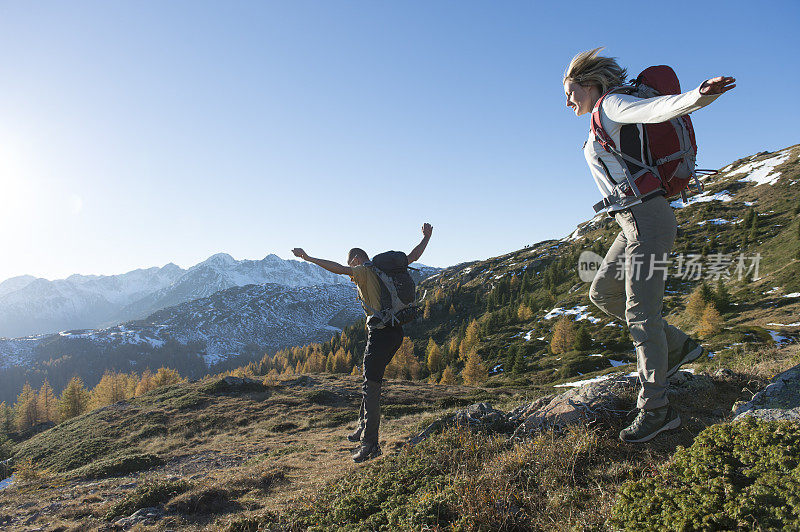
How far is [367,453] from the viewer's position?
→ 6.48 m

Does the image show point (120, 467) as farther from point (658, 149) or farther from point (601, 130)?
point (658, 149)

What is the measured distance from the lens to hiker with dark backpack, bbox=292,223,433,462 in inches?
258

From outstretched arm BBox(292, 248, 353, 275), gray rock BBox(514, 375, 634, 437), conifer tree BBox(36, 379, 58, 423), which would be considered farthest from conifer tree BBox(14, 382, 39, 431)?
gray rock BBox(514, 375, 634, 437)

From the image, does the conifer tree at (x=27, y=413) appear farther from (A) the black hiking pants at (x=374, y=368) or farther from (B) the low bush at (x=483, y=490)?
(B) the low bush at (x=483, y=490)

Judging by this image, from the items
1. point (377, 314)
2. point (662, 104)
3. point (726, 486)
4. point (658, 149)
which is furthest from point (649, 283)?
point (377, 314)

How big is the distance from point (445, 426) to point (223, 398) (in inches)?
1148

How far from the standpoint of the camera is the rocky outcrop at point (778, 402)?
3.41 m

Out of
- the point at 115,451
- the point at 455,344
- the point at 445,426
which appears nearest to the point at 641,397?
the point at 445,426

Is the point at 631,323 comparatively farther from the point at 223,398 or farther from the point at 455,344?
the point at 455,344

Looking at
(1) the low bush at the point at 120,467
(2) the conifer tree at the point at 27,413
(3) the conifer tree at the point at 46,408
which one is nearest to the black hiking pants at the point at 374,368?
(1) the low bush at the point at 120,467

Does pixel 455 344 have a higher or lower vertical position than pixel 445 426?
lower

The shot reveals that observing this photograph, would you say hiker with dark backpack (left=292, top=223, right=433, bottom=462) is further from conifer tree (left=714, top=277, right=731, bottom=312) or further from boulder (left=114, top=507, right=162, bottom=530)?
conifer tree (left=714, top=277, right=731, bottom=312)

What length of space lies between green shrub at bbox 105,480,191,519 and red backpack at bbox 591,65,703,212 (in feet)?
28.7

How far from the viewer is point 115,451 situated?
64.8 ft
